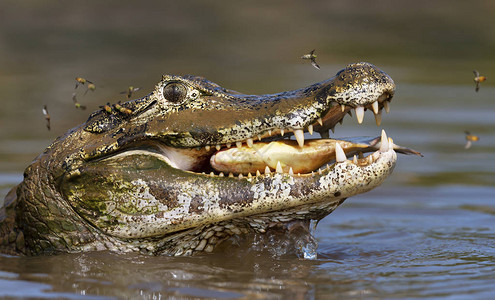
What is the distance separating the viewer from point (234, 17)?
20594mm

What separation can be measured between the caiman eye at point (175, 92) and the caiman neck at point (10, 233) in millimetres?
1353

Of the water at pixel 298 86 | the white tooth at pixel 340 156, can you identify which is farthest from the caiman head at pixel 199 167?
the water at pixel 298 86

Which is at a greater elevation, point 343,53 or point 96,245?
point 343,53

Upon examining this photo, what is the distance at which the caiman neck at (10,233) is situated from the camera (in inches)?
215

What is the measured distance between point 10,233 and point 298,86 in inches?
332

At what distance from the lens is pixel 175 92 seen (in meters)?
5.07

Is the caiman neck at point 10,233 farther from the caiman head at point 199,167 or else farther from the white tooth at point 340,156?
the white tooth at point 340,156

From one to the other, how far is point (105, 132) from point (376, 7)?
55.8ft

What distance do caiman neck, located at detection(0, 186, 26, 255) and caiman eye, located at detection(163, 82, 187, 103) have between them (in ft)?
4.44

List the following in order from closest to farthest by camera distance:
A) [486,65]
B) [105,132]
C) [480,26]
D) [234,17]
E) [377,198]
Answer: [105,132], [377,198], [486,65], [480,26], [234,17]

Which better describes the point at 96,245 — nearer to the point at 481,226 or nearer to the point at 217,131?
the point at 217,131

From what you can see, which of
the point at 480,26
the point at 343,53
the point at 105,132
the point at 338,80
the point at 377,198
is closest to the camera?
the point at 338,80

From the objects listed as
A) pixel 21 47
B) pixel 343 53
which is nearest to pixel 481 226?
pixel 343 53

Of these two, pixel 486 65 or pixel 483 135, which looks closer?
pixel 483 135
